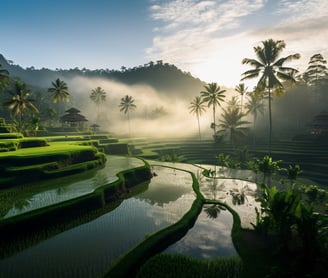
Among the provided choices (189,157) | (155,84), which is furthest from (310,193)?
(155,84)

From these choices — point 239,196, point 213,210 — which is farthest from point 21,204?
point 239,196

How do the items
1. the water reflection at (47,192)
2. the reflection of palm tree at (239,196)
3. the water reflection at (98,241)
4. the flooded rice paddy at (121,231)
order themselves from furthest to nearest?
the reflection of palm tree at (239,196)
the water reflection at (47,192)
the flooded rice paddy at (121,231)
the water reflection at (98,241)

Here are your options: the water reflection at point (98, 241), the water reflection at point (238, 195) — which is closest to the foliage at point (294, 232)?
the water reflection at point (238, 195)

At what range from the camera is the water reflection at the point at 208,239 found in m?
10.2

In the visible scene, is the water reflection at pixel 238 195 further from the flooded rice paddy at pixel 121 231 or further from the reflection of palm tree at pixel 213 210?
the reflection of palm tree at pixel 213 210

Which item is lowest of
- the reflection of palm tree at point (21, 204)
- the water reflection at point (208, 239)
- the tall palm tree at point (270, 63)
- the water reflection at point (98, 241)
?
the water reflection at point (208, 239)

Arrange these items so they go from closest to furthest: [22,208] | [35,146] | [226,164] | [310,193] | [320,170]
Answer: [22,208]
[310,193]
[35,146]
[320,170]
[226,164]

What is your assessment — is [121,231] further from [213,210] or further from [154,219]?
[213,210]

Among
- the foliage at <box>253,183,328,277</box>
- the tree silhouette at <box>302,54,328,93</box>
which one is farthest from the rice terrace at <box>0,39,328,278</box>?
the tree silhouette at <box>302,54,328,93</box>

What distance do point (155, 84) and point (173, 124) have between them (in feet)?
250

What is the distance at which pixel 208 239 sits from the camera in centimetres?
1138

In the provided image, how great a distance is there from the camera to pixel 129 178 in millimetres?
20219

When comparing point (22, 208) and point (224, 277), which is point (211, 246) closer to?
point (224, 277)

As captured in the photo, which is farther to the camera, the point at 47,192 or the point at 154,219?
the point at 47,192
